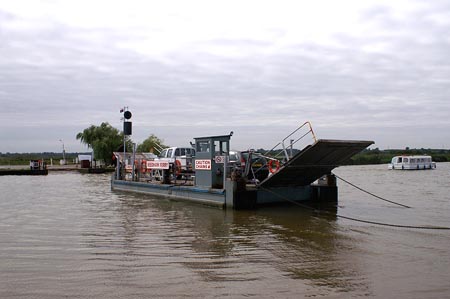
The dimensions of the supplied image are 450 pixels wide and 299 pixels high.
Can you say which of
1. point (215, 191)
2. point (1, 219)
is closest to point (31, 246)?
point (1, 219)

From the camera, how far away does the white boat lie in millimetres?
62531

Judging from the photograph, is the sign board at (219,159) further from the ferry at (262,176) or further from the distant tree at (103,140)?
the distant tree at (103,140)

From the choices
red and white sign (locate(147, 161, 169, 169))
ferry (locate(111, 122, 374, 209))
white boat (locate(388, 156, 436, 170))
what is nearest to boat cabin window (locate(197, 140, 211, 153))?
ferry (locate(111, 122, 374, 209))

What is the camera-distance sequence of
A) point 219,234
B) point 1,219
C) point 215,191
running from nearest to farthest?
point 219,234, point 1,219, point 215,191

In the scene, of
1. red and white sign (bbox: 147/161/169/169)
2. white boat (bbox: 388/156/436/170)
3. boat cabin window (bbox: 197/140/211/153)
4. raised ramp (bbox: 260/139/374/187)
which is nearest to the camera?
raised ramp (bbox: 260/139/374/187)

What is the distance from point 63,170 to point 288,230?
4994 cm

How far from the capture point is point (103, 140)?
64.1 m

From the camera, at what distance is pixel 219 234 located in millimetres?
11805

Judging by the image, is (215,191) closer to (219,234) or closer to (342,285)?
(219,234)

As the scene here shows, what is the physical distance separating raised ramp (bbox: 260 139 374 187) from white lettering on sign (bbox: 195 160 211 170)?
82.0 inches

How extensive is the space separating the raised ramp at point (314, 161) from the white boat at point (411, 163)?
4846 cm

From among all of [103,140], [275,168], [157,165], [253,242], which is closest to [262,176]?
[275,168]

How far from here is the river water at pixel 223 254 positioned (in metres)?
6.87

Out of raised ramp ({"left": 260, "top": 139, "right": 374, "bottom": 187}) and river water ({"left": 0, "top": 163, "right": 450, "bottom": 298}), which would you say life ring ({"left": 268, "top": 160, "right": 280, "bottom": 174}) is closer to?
raised ramp ({"left": 260, "top": 139, "right": 374, "bottom": 187})
